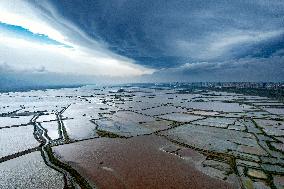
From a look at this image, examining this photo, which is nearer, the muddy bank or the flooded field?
the muddy bank

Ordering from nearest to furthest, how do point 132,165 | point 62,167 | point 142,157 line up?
point 62,167
point 132,165
point 142,157

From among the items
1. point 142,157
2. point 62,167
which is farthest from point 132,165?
point 62,167

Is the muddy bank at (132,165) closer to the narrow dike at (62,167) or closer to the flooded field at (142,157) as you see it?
the flooded field at (142,157)

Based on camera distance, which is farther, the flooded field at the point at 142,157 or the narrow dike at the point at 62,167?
the flooded field at the point at 142,157

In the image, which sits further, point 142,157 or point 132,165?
point 142,157

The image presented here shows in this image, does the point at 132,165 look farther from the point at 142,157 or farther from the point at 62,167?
the point at 62,167

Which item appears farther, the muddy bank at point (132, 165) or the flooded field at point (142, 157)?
the flooded field at point (142, 157)

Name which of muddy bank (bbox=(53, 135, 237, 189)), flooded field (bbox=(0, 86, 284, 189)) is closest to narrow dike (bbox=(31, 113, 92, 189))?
flooded field (bbox=(0, 86, 284, 189))

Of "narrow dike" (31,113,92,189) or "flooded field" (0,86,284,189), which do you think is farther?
"flooded field" (0,86,284,189)

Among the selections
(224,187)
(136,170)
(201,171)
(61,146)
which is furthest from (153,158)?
(61,146)

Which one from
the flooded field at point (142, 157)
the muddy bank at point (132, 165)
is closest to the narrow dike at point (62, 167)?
the flooded field at point (142, 157)

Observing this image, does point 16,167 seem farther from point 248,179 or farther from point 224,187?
point 248,179

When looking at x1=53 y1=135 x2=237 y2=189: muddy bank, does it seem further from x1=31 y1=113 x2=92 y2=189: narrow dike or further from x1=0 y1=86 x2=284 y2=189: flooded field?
x1=31 y1=113 x2=92 y2=189: narrow dike
